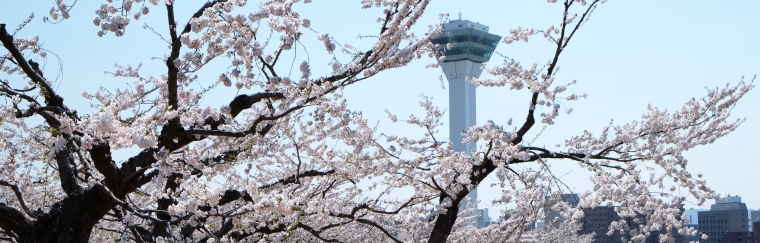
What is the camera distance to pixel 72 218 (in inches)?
227

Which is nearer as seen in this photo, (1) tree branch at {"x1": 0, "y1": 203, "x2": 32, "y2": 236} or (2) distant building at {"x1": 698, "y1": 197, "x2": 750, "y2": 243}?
(1) tree branch at {"x1": 0, "y1": 203, "x2": 32, "y2": 236}

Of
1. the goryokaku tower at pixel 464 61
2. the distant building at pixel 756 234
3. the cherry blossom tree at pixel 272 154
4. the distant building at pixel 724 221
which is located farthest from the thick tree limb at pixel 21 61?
the distant building at pixel 724 221

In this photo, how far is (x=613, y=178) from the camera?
8812 mm

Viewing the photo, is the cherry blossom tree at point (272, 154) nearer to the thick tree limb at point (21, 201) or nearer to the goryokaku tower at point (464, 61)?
the thick tree limb at point (21, 201)

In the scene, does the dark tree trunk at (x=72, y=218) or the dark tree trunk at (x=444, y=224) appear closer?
the dark tree trunk at (x=72, y=218)

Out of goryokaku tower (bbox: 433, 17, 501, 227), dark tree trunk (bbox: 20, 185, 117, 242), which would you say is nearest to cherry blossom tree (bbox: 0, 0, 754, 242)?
dark tree trunk (bbox: 20, 185, 117, 242)

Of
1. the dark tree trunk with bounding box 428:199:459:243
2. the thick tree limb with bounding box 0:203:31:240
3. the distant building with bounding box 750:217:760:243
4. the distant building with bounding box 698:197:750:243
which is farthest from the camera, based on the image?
the distant building with bounding box 698:197:750:243

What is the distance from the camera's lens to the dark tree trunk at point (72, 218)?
5.74m

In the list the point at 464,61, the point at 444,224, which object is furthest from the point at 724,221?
the point at 444,224

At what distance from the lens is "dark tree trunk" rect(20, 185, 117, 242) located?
226 inches

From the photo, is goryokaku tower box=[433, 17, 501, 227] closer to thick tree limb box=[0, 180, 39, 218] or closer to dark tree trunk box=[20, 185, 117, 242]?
thick tree limb box=[0, 180, 39, 218]

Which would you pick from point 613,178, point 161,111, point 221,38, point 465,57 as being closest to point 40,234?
point 161,111

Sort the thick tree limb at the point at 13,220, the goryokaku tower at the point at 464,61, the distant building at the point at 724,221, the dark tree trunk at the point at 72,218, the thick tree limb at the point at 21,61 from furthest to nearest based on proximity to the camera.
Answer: the distant building at the point at 724,221
the goryokaku tower at the point at 464,61
the thick tree limb at the point at 21,61
the thick tree limb at the point at 13,220
the dark tree trunk at the point at 72,218

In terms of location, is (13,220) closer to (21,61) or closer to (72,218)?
(72,218)
